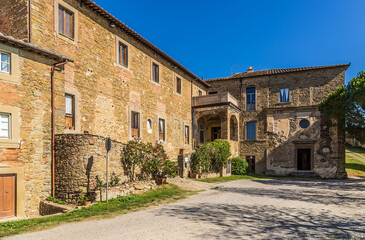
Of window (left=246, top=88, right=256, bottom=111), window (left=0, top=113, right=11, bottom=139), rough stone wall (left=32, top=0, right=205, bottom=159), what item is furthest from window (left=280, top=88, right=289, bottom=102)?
window (left=0, top=113, right=11, bottom=139)

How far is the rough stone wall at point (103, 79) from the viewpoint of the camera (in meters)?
10.4

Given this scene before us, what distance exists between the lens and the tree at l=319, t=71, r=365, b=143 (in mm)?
15623

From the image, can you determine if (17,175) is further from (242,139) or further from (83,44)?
(242,139)

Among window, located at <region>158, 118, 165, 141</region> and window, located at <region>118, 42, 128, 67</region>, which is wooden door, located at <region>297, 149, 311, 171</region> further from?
window, located at <region>118, 42, 128, 67</region>

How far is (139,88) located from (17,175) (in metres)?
8.72

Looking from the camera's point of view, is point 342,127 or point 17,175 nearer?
point 17,175

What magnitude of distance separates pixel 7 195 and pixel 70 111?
4.13m

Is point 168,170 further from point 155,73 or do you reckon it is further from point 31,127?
point 155,73

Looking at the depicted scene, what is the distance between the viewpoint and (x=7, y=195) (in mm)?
8273

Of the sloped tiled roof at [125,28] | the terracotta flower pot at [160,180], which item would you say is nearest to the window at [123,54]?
the sloped tiled roof at [125,28]

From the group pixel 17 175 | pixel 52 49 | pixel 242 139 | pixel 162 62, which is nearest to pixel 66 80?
pixel 52 49

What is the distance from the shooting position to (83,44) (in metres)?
11.9

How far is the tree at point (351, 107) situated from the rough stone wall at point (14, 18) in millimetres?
17856

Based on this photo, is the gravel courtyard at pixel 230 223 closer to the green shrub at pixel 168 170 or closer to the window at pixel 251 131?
the green shrub at pixel 168 170
